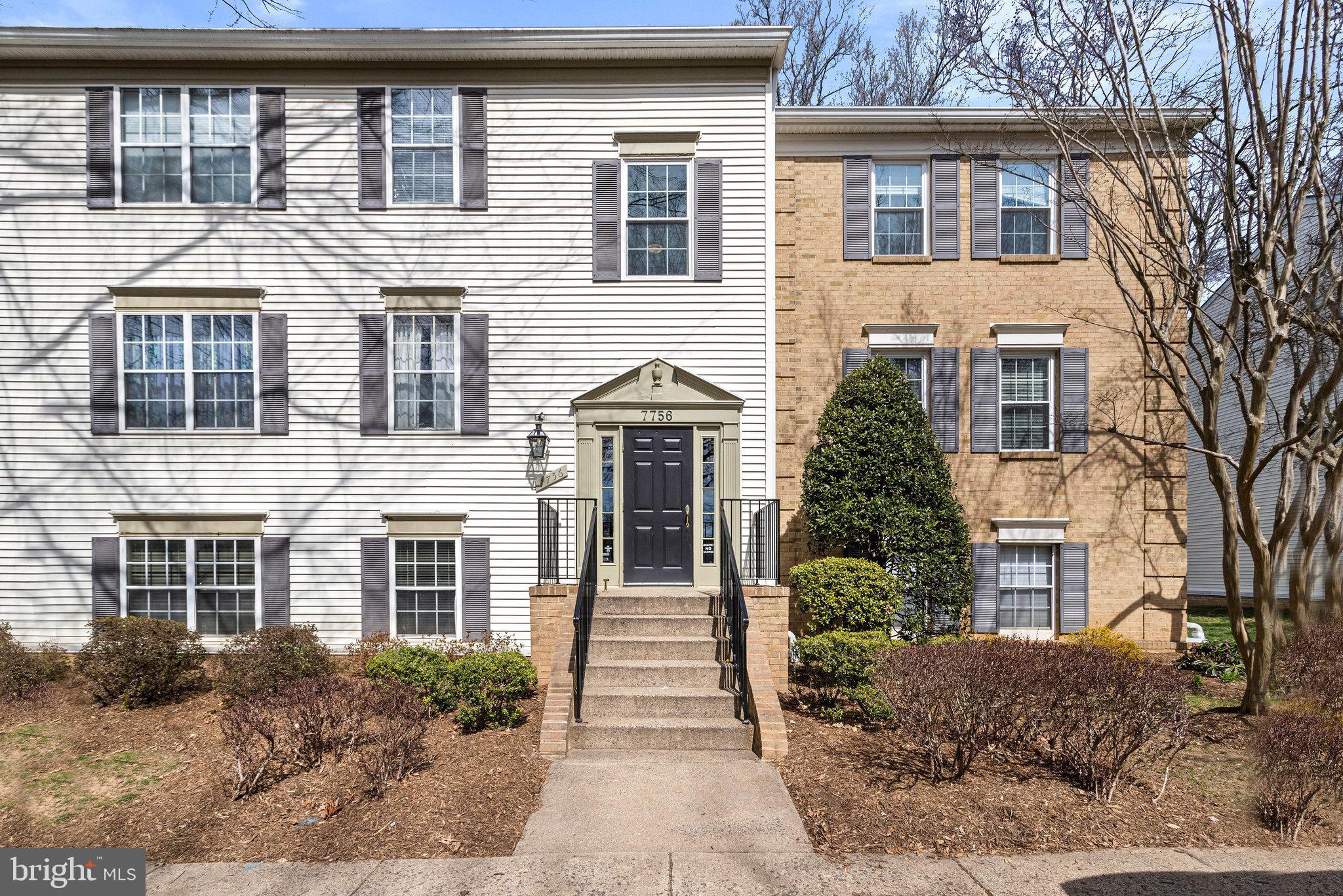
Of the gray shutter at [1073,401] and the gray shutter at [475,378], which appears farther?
the gray shutter at [1073,401]

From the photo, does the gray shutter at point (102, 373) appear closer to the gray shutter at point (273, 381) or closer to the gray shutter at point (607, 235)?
the gray shutter at point (273, 381)

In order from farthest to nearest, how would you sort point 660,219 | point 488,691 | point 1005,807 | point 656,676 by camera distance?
point 660,219 → point 656,676 → point 488,691 → point 1005,807

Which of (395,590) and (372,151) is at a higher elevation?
(372,151)

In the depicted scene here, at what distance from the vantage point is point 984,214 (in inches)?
416

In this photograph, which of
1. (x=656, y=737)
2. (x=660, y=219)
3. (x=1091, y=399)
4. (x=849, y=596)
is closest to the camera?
(x=656, y=737)

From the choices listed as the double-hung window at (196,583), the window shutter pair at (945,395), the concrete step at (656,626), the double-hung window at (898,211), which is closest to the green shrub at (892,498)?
the window shutter pair at (945,395)

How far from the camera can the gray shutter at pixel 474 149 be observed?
959 centimetres

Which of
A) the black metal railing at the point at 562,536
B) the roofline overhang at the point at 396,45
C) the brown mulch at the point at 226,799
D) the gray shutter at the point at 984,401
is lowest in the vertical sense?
the brown mulch at the point at 226,799

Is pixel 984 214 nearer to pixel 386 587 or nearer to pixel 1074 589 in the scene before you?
pixel 1074 589

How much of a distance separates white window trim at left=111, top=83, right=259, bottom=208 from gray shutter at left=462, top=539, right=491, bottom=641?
5.47 m

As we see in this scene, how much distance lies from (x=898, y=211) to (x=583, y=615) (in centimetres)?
756

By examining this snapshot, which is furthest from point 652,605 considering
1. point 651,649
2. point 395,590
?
point 395,590

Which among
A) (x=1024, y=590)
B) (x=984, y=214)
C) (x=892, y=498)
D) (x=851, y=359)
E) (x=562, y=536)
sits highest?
(x=984, y=214)

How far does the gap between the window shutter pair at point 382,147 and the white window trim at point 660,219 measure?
1.89m
